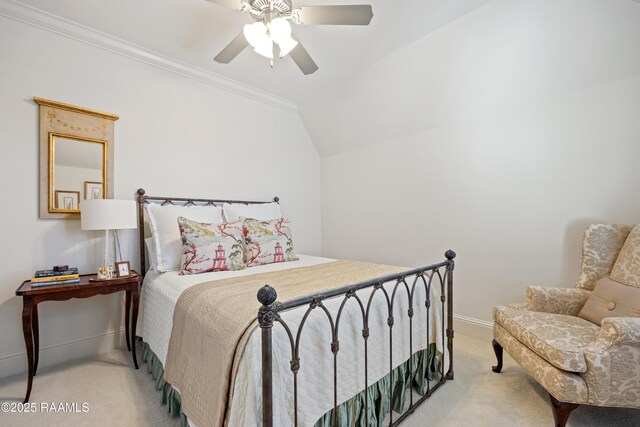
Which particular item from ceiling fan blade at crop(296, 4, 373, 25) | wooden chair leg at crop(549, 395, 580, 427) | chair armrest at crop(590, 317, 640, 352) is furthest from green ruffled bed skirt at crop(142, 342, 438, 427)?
ceiling fan blade at crop(296, 4, 373, 25)

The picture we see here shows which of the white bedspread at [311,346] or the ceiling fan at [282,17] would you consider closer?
the white bedspread at [311,346]

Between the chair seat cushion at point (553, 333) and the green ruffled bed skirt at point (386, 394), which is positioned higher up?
the chair seat cushion at point (553, 333)

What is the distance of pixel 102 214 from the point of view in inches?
80.2

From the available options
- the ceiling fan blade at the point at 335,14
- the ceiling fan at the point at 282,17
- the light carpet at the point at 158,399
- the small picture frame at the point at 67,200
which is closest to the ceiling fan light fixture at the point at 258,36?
the ceiling fan at the point at 282,17

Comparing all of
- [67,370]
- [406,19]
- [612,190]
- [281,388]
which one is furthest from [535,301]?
[67,370]

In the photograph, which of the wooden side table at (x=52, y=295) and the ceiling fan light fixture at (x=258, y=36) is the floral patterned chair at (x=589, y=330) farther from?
the wooden side table at (x=52, y=295)

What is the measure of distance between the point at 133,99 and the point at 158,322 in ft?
6.67

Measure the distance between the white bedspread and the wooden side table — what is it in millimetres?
134

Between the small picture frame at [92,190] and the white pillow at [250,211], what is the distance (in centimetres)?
104

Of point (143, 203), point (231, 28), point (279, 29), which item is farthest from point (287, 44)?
point (143, 203)

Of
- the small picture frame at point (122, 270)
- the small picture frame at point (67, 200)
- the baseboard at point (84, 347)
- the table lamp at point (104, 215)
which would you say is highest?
the small picture frame at point (67, 200)

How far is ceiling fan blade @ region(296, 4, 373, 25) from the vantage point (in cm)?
161

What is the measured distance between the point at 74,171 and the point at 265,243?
1677 millimetres

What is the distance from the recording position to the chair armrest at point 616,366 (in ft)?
4.27
